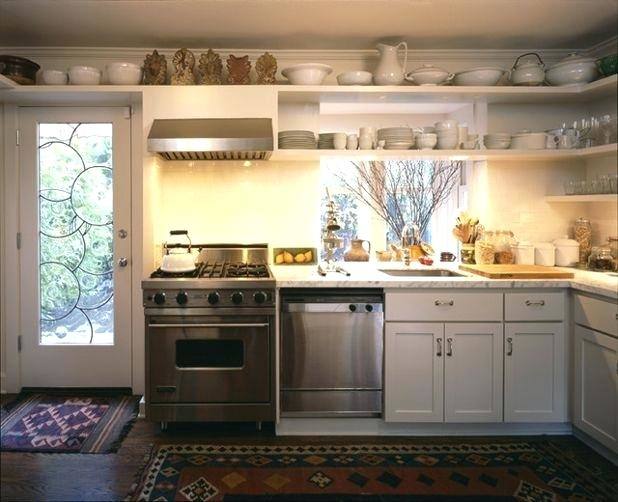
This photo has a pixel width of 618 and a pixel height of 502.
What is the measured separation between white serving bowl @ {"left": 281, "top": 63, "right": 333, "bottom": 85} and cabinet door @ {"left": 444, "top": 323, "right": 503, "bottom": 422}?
1.55 meters

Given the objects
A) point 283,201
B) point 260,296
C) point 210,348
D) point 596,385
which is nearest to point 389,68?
point 283,201

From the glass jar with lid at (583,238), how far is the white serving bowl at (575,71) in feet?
2.71

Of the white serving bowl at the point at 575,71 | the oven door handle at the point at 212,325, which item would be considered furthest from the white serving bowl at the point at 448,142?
the oven door handle at the point at 212,325

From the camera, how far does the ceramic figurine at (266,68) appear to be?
3.13 meters

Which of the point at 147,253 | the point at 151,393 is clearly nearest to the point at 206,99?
the point at 147,253

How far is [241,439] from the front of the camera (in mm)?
2775

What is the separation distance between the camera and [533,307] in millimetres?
2736

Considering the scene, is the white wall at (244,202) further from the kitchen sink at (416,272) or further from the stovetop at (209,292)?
the stovetop at (209,292)

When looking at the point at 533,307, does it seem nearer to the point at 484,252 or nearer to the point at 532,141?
the point at 484,252

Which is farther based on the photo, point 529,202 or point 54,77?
point 529,202

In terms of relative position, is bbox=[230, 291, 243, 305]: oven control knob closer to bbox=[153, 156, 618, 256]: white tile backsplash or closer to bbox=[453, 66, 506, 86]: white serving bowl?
bbox=[153, 156, 618, 256]: white tile backsplash

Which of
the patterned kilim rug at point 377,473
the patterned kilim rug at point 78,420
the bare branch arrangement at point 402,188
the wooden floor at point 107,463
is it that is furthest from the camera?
the bare branch arrangement at point 402,188

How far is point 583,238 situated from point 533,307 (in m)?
0.81

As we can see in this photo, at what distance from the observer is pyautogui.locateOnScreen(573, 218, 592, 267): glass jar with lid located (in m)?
3.23
